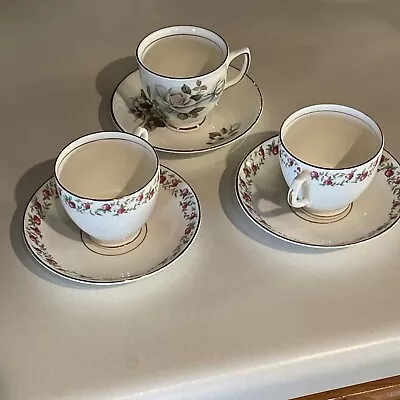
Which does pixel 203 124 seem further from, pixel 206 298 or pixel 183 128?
pixel 206 298

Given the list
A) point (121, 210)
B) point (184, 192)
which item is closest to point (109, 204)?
point (121, 210)

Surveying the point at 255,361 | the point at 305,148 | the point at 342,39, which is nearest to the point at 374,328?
the point at 255,361

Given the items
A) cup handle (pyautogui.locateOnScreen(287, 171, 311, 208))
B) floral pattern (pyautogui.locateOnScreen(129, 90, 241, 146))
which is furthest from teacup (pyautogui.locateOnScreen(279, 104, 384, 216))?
floral pattern (pyautogui.locateOnScreen(129, 90, 241, 146))

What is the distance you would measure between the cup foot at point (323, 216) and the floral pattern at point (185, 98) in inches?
6.5

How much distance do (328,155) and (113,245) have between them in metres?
0.25

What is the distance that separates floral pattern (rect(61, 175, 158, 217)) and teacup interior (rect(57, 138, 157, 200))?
42 millimetres

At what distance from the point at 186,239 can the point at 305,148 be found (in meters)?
0.17

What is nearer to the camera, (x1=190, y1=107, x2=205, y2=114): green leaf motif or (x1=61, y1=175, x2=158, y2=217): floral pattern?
(x1=61, y1=175, x2=158, y2=217): floral pattern

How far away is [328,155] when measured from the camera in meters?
0.73

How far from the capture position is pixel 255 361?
1.83 ft

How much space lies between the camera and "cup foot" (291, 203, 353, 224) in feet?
2.22

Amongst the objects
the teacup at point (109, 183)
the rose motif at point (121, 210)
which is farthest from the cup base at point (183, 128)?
the rose motif at point (121, 210)

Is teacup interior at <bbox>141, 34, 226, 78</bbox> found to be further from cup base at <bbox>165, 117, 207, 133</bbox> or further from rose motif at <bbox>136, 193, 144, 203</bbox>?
rose motif at <bbox>136, 193, 144, 203</bbox>

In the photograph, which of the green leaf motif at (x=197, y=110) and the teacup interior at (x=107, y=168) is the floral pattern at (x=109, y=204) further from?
the green leaf motif at (x=197, y=110)
